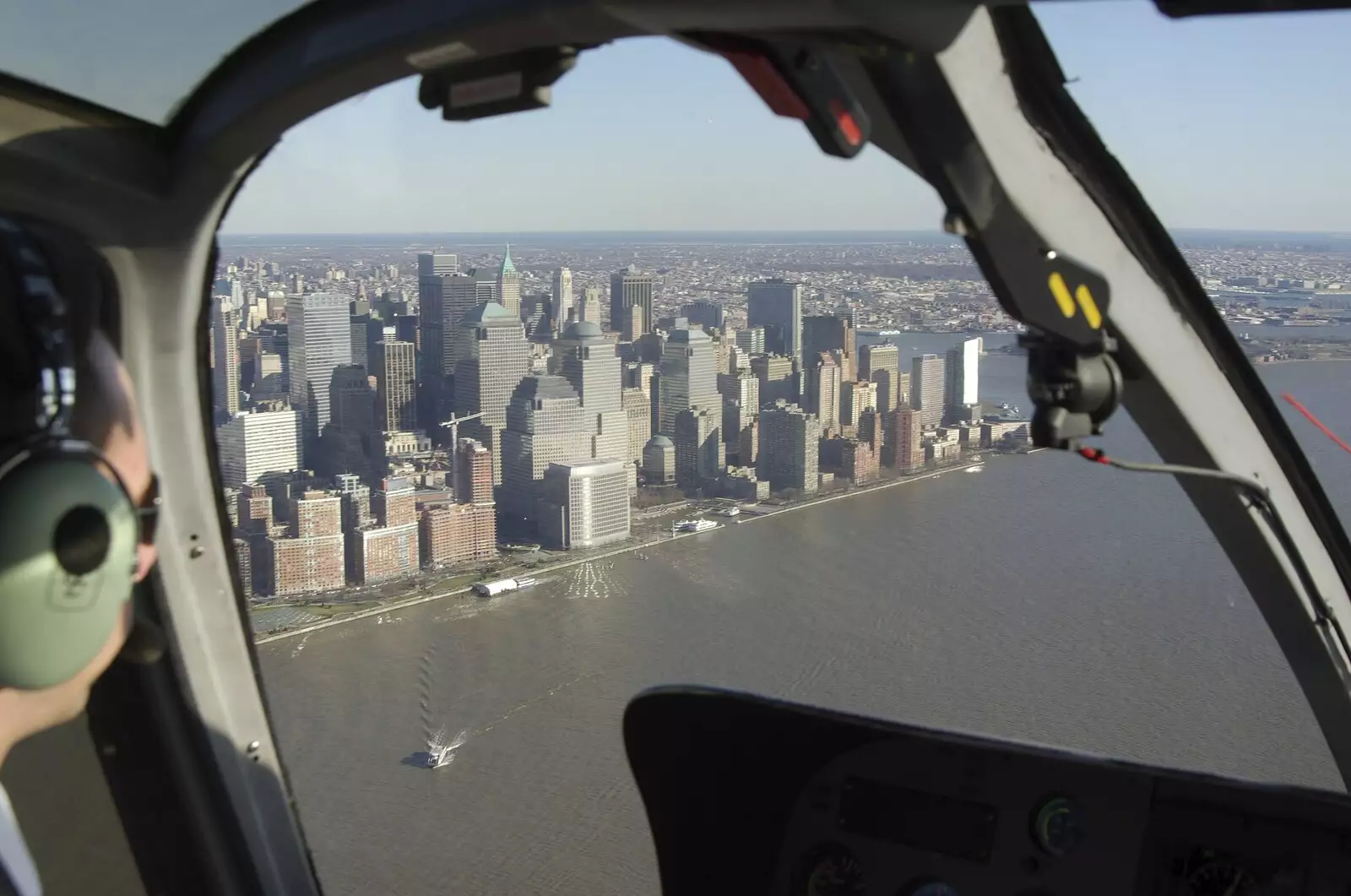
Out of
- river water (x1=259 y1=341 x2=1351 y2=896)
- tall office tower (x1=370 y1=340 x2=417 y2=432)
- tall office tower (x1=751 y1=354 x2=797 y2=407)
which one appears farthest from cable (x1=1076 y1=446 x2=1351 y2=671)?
tall office tower (x1=370 y1=340 x2=417 y2=432)

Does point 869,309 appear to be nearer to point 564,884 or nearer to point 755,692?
point 755,692

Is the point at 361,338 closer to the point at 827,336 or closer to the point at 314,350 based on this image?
the point at 314,350

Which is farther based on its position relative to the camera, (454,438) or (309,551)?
(454,438)

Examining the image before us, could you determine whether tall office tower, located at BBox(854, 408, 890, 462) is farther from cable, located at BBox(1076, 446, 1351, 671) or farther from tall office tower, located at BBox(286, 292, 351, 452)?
tall office tower, located at BBox(286, 292, 351, 452)

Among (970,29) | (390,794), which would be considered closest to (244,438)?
(390,794)

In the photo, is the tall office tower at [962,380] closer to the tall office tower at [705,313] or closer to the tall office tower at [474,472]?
the tall office tower at [705,313]

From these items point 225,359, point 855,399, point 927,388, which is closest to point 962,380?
point 927,388
